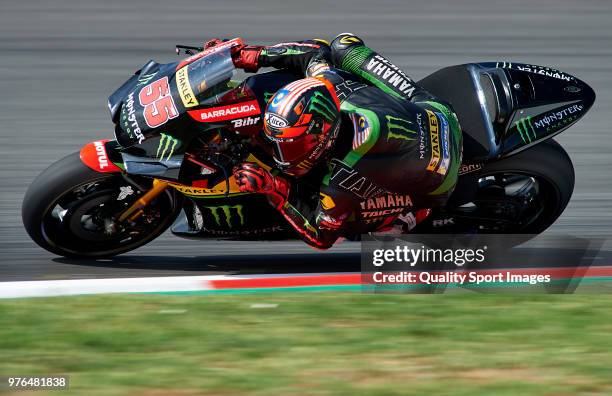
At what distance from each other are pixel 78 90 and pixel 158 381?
15.6 ft

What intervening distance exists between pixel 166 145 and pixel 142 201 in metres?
0.46

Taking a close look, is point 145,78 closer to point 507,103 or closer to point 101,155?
point 101,155

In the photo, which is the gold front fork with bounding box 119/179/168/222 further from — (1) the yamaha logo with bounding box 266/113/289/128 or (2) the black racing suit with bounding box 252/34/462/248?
(1) the yamaha logo with bounding box 266/113/289/128

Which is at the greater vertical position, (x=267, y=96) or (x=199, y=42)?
(x=267, y=96)

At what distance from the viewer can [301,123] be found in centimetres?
532

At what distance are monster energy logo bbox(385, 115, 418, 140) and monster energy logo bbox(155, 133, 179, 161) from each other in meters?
1.12

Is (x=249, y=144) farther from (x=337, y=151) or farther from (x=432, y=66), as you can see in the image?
(x=432, y=66)

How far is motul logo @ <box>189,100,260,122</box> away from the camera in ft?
18.7

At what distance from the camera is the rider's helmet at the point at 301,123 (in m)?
5.33

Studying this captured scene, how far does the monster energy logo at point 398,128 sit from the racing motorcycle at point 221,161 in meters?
0.61

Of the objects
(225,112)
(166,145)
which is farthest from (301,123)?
(166,145)

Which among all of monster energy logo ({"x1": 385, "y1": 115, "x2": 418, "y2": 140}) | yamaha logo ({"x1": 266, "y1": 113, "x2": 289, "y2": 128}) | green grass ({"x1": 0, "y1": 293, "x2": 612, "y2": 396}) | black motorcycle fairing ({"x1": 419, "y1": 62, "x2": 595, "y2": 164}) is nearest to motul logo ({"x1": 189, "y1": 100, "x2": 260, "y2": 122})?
yamaha logo ({"x1": 266, "y1": 113, "x2": 289, "y2": 128})

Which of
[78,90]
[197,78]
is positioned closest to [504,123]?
[197,78]

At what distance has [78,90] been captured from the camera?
896 cm
